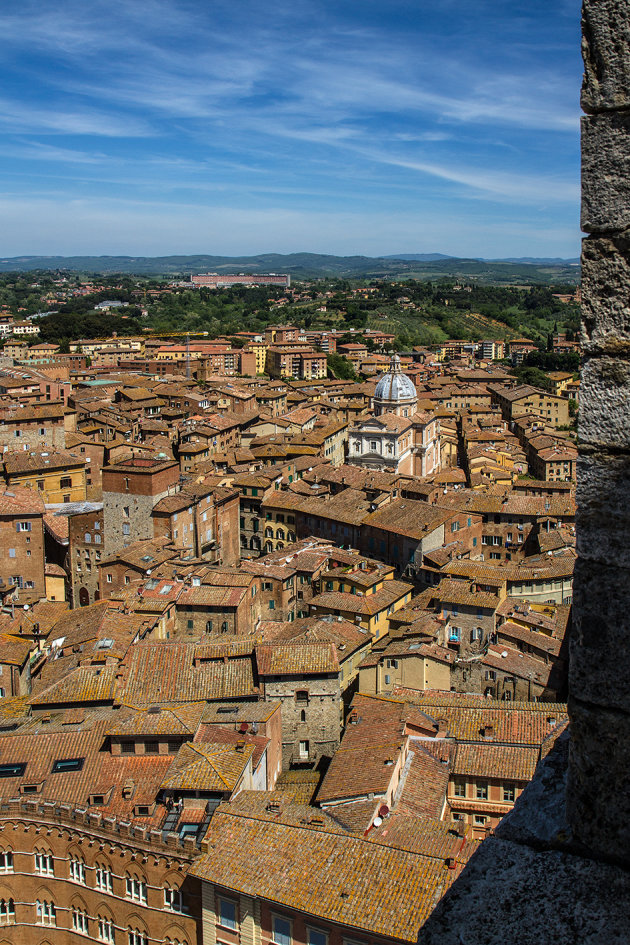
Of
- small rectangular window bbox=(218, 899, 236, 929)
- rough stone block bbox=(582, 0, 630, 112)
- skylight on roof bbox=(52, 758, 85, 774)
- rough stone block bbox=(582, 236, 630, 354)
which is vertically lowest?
small rectangular window bbox=(218, 899, 236, 929)

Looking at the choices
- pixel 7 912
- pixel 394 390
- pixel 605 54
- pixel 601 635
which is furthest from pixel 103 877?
pixel 394 390

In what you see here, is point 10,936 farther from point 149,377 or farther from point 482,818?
point 149,377

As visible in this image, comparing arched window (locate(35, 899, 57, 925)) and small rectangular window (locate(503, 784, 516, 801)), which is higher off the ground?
small rectangular window (locate(503, 784, 516, 801))

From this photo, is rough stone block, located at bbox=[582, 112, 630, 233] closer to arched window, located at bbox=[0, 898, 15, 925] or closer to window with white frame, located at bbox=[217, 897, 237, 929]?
window with white frame, located at bbox=[217, 897, 237, 929]

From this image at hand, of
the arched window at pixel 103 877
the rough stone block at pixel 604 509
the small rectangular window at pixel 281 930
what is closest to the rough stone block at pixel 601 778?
the rough stone block at pixel 604 509

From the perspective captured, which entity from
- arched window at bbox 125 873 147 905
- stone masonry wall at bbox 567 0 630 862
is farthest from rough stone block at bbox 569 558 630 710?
arched window at bbox 125 873 147 905

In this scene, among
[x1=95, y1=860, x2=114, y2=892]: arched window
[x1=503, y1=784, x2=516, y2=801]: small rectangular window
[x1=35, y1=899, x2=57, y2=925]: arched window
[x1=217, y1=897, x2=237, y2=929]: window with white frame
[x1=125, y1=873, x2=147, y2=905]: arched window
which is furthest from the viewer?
[x1=503, y1=784, x2=516, y2=801]: small rectangular window

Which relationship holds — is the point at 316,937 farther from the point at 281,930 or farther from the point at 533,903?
the point at 533,903
